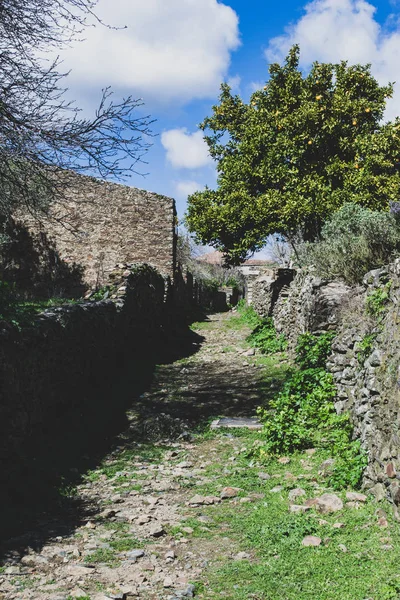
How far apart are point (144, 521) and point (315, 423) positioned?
2.82 meters

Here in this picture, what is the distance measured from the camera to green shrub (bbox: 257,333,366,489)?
5.26 metres

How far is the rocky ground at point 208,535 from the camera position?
3600mm

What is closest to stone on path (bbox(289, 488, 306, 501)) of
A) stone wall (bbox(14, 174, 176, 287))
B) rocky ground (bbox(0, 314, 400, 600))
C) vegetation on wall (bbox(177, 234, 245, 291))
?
rocky ground (bbox(0, 314, 400, 600))

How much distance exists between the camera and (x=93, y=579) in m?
3.76

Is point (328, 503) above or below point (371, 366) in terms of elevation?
below

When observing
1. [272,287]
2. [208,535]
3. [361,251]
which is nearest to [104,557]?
[208,535]

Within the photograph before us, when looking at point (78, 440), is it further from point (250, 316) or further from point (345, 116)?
point (345, 116)

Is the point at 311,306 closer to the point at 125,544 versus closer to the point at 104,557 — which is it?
the point at 125,544

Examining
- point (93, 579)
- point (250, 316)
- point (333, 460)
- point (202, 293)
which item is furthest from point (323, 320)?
point (202, 293)

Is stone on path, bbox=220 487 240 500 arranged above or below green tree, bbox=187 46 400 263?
below

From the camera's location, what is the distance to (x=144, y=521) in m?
4.76

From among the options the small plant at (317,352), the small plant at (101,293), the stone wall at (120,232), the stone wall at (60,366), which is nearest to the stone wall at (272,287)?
the small plant at (101,293)

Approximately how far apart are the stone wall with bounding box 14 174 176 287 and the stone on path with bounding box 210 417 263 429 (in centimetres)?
1448

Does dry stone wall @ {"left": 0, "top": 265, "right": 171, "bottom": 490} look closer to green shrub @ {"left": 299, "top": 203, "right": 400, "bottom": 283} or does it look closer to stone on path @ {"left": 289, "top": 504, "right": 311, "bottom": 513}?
stone on path @ {"left": 289, "top": 504, "right": 311, "bottom": 513}
